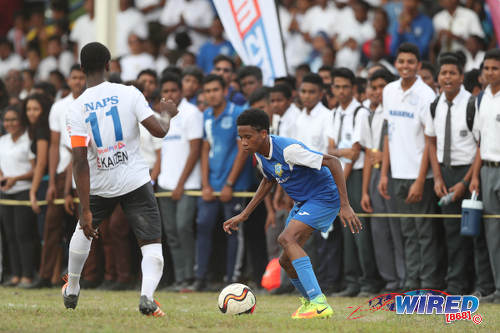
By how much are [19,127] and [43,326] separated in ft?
23.6

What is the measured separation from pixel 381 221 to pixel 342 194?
11.9ft

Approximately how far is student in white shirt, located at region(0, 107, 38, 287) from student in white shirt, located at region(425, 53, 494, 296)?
640cm

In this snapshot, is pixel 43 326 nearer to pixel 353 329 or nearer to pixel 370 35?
pixel 353 329

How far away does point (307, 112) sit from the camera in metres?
12.2

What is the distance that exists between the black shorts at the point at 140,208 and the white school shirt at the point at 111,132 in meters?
0.07

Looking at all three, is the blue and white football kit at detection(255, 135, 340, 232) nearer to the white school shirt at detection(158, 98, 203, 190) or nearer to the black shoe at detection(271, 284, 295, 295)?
the black shoe at detection(271, 284, 295, 295)

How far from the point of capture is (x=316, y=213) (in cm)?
848

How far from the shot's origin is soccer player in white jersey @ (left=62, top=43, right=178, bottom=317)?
26.4ft

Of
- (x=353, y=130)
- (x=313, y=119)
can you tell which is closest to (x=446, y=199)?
(x=353, y=130)

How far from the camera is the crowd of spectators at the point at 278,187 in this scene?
36.9 ft

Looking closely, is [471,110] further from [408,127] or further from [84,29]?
[84,29]

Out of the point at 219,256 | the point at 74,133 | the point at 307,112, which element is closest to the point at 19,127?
the point at 219,256

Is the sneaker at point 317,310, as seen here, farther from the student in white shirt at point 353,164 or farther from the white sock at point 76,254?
the student in white shirt at point 353,164

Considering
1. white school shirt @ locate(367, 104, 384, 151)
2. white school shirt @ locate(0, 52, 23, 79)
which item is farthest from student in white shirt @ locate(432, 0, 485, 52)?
white school shirt @ locate(0, 52, 23, 79)
